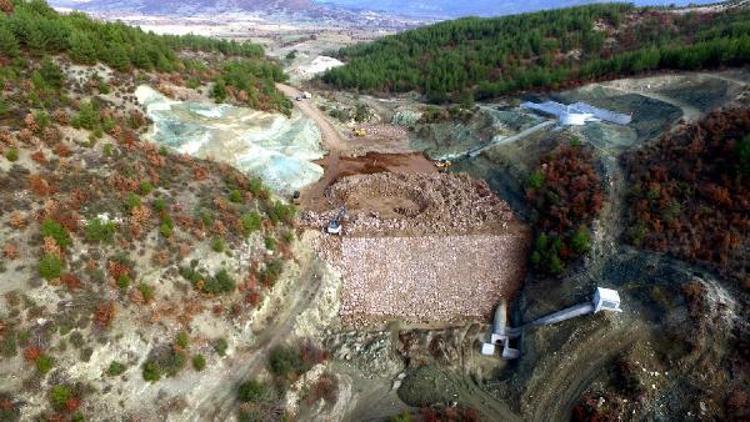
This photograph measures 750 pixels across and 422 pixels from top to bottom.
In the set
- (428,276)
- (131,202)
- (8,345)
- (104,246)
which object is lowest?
(428,276)

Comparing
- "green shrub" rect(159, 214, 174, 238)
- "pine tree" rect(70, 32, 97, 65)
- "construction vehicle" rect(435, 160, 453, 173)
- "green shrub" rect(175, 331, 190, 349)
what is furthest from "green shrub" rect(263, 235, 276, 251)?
"construction vehicle" rect(435, 160, 453, 173)

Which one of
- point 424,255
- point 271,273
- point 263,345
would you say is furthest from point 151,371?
point 424,255

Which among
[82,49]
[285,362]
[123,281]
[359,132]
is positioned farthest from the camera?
[359,132]

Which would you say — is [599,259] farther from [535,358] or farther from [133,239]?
[133,239]

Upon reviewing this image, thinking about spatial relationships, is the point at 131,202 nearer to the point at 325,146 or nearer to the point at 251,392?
the point at 251,392

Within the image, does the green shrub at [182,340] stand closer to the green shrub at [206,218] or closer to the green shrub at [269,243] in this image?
the green shrub at [206,218]

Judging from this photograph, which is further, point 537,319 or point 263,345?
point 537,319

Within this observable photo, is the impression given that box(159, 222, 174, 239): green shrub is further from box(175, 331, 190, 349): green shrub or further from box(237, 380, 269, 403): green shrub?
box(237, 380, 269, 403): green shrub
